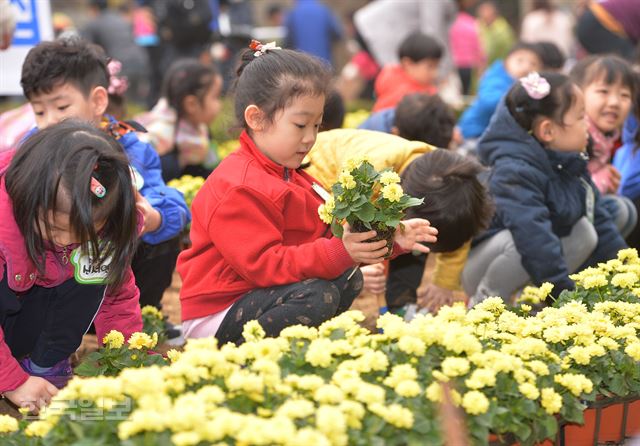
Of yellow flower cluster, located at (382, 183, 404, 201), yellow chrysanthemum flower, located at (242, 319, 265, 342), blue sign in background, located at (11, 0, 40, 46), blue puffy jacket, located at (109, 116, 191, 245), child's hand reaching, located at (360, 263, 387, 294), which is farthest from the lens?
blue sign in background, located at (11, 0, 40, 46)

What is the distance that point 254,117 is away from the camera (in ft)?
10.9

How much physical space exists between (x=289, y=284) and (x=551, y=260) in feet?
4.33

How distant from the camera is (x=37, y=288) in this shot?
3.14m

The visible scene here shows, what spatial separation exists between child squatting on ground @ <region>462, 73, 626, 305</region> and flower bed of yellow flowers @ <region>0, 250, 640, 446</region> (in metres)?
1.21

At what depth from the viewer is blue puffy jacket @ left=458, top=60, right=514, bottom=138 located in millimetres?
6453

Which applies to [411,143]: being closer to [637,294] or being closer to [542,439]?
[637,294]

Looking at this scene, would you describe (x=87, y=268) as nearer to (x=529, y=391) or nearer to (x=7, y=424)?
(x=7, y=424)

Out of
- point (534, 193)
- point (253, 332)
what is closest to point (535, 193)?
point (534, 193)

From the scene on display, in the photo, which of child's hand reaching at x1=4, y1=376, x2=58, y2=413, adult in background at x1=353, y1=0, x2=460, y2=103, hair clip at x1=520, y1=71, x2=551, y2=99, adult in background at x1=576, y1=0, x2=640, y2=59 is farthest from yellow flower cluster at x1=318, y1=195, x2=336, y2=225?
adult in background at x1=353, y1=0, x2=460, y2=103

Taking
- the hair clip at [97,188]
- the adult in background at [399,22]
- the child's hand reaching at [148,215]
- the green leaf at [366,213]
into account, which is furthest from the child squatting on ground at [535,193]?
the adult in background at [399,22]

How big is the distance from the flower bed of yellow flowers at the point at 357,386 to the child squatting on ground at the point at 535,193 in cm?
121

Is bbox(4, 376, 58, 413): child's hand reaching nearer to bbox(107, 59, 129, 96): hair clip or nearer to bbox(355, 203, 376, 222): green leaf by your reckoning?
bbox(355, 203, 376, 222): green leaf

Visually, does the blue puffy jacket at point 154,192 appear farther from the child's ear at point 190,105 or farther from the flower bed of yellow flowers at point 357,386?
the child's ear at point 190,105

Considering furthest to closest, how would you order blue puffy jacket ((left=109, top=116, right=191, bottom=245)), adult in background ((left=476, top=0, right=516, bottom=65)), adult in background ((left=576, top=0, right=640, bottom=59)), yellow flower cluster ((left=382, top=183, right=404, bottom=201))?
adult in background ((left=476, top=0, right=516, bottom=65))
adult in background ((left=576, top=0, right=640, bottom=59))
blue puffy jacket ((left=109, top=116, right=191, bottom=245))
yellow flower cluster ((left=382, top=183, right=404, bottom=201))
